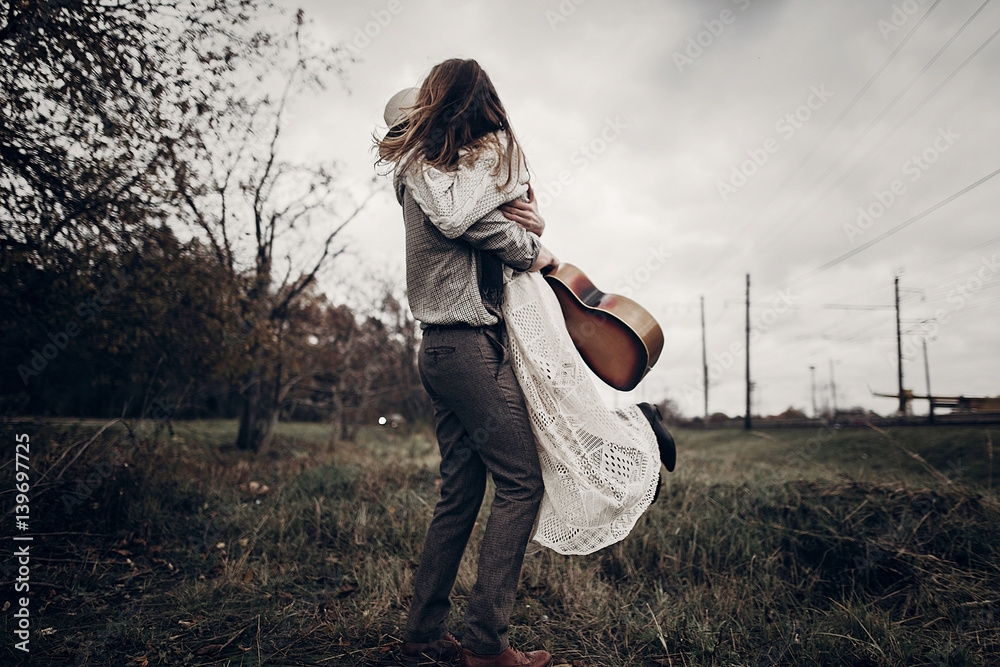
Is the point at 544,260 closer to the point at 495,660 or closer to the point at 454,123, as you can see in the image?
the point at 454,123

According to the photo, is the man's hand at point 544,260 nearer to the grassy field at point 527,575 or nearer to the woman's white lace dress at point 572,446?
the woman's white lace dress at point 572,446

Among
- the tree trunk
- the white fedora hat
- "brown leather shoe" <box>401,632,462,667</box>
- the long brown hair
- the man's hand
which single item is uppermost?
the white fedora hat

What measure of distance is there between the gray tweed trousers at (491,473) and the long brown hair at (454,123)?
0.59 m

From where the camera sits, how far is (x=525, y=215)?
5.86 feet

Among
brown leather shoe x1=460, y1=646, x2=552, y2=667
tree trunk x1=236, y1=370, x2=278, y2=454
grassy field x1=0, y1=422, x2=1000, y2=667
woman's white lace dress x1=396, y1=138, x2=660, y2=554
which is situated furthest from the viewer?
tree trunk x1=236, y1=370, x2=278, y2=454

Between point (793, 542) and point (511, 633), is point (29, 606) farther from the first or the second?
point (793, 542)

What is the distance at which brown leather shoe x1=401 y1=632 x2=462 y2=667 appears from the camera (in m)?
1.73

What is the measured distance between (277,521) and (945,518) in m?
3.81

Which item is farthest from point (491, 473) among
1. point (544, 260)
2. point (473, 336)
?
point (544, 260)

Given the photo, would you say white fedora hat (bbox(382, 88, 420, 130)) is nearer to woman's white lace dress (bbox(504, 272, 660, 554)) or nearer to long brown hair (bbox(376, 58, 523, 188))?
long brown hair (bbox(376, 58, 523, 188))

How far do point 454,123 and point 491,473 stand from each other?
1187mm

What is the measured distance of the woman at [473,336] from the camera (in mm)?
1625

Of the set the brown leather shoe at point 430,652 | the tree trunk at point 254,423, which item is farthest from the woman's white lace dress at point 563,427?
the tree trunk at point 254,423

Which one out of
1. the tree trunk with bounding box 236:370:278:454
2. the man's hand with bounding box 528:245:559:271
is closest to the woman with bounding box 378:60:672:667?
the man's hand with bounding box 528:245:559:271
